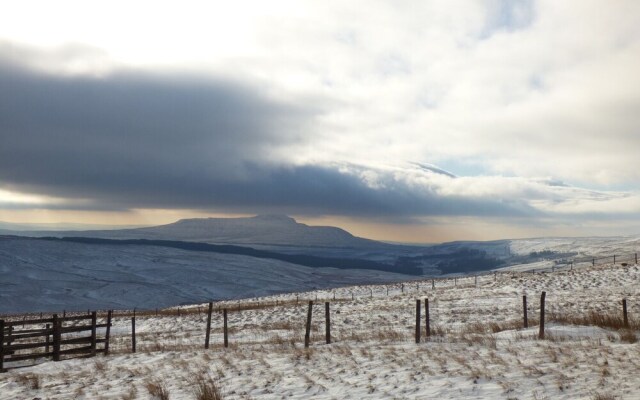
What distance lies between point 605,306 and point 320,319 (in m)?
18.2

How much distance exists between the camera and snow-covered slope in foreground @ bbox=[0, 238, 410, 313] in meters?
133

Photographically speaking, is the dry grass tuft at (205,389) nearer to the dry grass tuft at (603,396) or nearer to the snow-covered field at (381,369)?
the snow-covered field at (381,369)

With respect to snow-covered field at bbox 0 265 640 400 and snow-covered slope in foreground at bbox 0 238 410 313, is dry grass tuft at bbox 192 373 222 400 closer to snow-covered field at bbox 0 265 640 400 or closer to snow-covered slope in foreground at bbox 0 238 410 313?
snow-covered field at bbox 0 265 640 400

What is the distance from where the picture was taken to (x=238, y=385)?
1487cm

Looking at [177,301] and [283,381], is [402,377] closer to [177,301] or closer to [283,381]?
[283,381]

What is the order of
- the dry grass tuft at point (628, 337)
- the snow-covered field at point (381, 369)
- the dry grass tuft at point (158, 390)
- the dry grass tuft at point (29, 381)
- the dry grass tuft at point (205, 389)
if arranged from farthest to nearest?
the dry grass tuft at point (628, 337), the dry grass tuft at point (29, 381), the dry grass tuft at point (158, 390), the dry grass tuft at point (205, 389), the snow-covered field at point (381, 369)

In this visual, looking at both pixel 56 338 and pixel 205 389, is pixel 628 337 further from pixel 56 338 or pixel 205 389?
pixel 56 338

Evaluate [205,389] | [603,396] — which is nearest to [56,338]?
[205,389]

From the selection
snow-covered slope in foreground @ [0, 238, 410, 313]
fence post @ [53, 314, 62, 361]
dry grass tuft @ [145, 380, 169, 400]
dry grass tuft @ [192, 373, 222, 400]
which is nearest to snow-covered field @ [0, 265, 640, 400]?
dry grass tuft @ [145, 380, 169, 400]

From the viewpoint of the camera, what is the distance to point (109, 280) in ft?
513

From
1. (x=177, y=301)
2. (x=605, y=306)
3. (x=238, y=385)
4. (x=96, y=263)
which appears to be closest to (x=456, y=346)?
(x=238, y=385)

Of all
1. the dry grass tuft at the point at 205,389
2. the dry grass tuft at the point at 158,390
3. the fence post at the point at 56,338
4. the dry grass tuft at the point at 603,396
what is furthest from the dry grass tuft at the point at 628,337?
the fence post at the point at 56,338

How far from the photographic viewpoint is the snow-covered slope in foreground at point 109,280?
132875 mm

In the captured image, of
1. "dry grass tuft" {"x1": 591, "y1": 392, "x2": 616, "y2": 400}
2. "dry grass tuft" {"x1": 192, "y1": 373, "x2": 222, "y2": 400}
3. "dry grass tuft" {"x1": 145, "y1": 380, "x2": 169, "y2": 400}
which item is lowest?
"dry grass tuft" {"x1": 145, "y1": 380, "x2": 169, "y2": 400}
